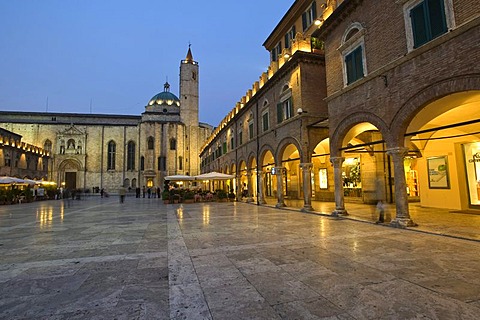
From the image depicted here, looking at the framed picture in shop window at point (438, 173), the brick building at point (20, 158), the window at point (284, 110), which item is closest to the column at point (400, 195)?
the framed picture in shop window at point (438, 173)

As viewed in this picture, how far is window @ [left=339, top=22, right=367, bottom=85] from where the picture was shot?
1033 centimetres

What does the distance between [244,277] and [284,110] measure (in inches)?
523

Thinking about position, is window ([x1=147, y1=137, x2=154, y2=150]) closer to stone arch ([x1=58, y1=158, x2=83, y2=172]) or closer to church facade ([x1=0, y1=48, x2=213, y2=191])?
church facade ([x1=0, y1=48, x2=213, y2=191])

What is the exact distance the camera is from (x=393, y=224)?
335 inches

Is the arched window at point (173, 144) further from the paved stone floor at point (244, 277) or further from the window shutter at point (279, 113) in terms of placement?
the paved stone floor at point (244, 277)

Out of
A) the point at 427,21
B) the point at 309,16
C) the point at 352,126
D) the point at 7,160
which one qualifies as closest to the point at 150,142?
the point at 7,160

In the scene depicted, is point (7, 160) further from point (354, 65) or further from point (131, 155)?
point (354, 65)

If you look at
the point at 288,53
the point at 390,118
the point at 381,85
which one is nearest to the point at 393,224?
the point at 390,118

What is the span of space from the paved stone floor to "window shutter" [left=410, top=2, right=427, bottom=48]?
18.6 ft

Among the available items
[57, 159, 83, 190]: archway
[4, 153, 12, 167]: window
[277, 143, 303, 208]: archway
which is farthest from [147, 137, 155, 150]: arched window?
[277, 143, 303, 208]: archway

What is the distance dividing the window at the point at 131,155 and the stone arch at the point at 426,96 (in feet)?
183

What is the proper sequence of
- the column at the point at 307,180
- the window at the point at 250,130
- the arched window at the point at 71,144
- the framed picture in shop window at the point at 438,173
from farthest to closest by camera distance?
the arched window at the point at 71,144
the window at the point at 250,130
the column at the point at 307,180
the framed picture in shop window at the point at 438,173

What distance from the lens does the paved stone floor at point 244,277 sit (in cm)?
305

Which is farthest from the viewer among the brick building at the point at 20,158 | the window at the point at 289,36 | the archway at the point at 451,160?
the brick building at the point at 20,158
